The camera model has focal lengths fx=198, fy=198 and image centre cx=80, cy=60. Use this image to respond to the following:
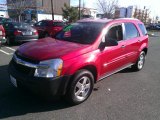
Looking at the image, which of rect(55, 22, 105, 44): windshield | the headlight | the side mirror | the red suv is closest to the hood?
the red suv

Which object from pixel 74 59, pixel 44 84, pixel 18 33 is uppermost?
pixel 18 33

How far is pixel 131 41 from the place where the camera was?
5.67m

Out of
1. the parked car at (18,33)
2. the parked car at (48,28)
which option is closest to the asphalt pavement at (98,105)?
the parked car at (18,33)

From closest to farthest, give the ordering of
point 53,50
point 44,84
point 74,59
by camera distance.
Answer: point 44,84, point 74,59, point 53,50

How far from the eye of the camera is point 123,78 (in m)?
5.92

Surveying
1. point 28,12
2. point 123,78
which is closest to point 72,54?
point 123,78

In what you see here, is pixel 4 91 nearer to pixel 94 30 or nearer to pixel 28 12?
pixel 94 30

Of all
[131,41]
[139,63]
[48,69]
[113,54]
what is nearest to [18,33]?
[139,63]

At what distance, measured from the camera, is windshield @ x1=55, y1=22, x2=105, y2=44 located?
4.61 m

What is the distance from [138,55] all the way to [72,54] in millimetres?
3238

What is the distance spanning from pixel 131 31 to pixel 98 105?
2.72 meters

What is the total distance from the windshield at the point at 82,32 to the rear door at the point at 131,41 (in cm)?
105

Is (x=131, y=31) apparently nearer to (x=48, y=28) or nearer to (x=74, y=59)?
(x=74, y=59)

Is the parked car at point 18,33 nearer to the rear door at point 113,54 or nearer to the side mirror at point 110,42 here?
the rear door at point 113,54
